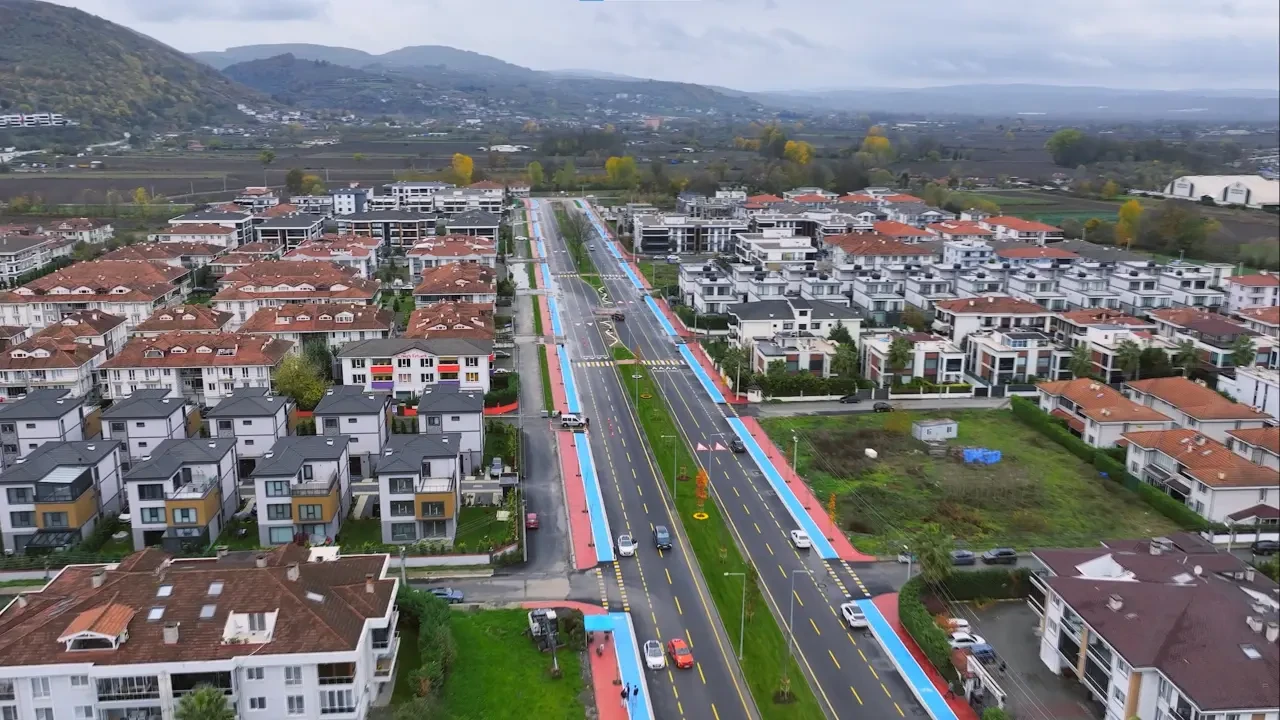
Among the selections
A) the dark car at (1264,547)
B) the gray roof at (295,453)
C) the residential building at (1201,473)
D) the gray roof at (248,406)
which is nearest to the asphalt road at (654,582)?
the gray roof at (295,453)

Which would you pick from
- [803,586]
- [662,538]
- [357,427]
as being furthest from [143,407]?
[803,586]

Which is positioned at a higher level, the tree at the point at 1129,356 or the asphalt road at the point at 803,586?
the tree at the point at 1129,356

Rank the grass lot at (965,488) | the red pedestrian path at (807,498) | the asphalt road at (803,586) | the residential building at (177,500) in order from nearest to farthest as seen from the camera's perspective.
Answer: the asphalt road at (803,586), the residential building at (177,500), the red pedestrian path at (807,498), the grass lot at (965,488)

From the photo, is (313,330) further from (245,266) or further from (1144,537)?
(1144,537)

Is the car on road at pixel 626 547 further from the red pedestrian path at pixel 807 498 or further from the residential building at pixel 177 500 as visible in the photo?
the residential building at pixel 177 500

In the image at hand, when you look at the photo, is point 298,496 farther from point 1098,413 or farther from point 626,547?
point 1098,413

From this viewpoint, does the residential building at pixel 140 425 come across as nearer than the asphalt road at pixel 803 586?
No

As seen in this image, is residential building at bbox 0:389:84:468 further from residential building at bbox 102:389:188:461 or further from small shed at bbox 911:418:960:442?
small shed at bbox 911:418:960:442

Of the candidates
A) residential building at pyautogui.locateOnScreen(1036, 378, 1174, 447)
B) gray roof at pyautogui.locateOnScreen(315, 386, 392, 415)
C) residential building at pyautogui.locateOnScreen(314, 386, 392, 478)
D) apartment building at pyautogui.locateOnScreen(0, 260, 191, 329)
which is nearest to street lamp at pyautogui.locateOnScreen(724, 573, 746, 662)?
residential building at pyautogui.locateOnScreen(314, 386, 392, 478)
